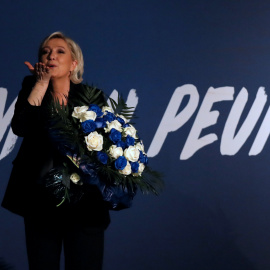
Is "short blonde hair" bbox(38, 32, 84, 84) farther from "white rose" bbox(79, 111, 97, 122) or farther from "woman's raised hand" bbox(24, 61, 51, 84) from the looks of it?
"white rose" bbox(79, 111, 97, 122)

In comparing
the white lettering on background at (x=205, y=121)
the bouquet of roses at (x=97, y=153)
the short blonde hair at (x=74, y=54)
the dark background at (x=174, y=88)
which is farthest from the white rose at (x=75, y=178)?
the white lettering on background at (x=205, y=121)

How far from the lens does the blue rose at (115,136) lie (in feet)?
4.76

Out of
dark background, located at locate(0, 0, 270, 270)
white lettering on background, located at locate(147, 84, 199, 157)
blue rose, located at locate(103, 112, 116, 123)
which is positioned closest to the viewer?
blue rose, located at locate(103, 112, 116, 123)

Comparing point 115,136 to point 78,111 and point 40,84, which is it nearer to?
point 78,111

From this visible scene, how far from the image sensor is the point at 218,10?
9.59ft

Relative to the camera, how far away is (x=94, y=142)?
140 centimetres

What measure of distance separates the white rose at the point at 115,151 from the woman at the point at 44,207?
120 millimetres

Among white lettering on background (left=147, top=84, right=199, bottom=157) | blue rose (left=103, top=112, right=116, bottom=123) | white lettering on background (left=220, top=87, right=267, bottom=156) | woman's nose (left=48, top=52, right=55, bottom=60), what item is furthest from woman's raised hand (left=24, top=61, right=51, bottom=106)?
white lettering on background (left=220, top=87, right=267, bottom=156)

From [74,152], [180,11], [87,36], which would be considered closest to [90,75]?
[87,36]

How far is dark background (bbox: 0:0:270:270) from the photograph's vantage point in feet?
8.42

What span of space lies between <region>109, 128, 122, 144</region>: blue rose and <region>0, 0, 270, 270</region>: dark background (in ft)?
4.03

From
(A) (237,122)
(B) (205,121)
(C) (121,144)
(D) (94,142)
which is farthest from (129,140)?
(A) (237,122)

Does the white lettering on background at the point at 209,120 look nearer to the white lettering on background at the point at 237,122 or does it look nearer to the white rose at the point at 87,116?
the white lettering on background at the point at 237,122

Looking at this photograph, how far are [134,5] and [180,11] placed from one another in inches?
11.7
